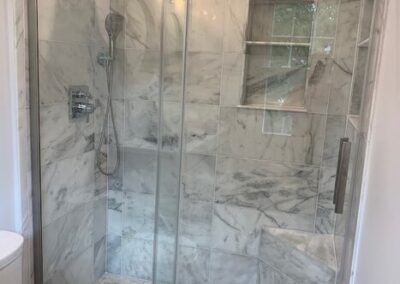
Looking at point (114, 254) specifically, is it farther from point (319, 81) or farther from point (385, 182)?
point (385, 182)

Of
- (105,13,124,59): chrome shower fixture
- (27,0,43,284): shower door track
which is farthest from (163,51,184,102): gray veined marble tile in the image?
(27,0,43,284): shower door track

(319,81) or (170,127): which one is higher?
(319,81)

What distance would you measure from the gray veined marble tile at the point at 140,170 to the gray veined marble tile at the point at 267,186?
458 millimetres

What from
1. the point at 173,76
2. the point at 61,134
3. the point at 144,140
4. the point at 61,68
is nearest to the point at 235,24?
the point at 173,76

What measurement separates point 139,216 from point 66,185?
24.0 inches

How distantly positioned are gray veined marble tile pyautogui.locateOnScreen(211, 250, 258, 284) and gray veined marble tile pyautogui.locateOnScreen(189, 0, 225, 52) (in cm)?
140

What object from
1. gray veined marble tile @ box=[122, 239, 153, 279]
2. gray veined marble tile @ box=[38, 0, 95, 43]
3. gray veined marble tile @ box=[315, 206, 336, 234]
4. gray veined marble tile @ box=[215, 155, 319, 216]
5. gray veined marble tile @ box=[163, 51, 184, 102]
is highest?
gray veined marble tile @ box=[38, 0, 95, 43]

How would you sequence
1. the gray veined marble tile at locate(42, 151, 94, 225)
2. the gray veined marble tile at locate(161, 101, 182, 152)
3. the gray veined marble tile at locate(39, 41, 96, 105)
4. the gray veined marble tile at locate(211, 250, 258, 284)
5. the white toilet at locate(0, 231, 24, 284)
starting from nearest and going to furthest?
1. the white toilet at locate(0, 231, 24, 284)
2. the gray veined marble tile at locate(39, 41, 96, 105)
3. the gray veined marble tile at locate(42, 151, 94, 225)
4. the gray veined marble tile at locate(161, 101, 182, 152)
5. the gray veined marble tile at locate(211, 250, 258, 284)

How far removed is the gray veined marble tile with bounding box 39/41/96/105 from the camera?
1.96 metres

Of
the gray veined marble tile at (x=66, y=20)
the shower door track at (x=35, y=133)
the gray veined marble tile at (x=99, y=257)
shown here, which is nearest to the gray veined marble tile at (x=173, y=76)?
the gray veined marble tile at (x=66, y=20)

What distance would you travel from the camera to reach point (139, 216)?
265 centimetres

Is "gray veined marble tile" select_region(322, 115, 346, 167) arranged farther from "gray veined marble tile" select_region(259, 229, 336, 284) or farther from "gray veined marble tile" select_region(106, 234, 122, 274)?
"gray veined marble tile" select_region(106, 234, 122, 274)

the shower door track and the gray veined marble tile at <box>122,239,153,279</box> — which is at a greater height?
the shower door track

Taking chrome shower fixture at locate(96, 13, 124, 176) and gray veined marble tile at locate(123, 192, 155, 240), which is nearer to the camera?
chrome shower fixture at locate(96, 13, 124, 176)
